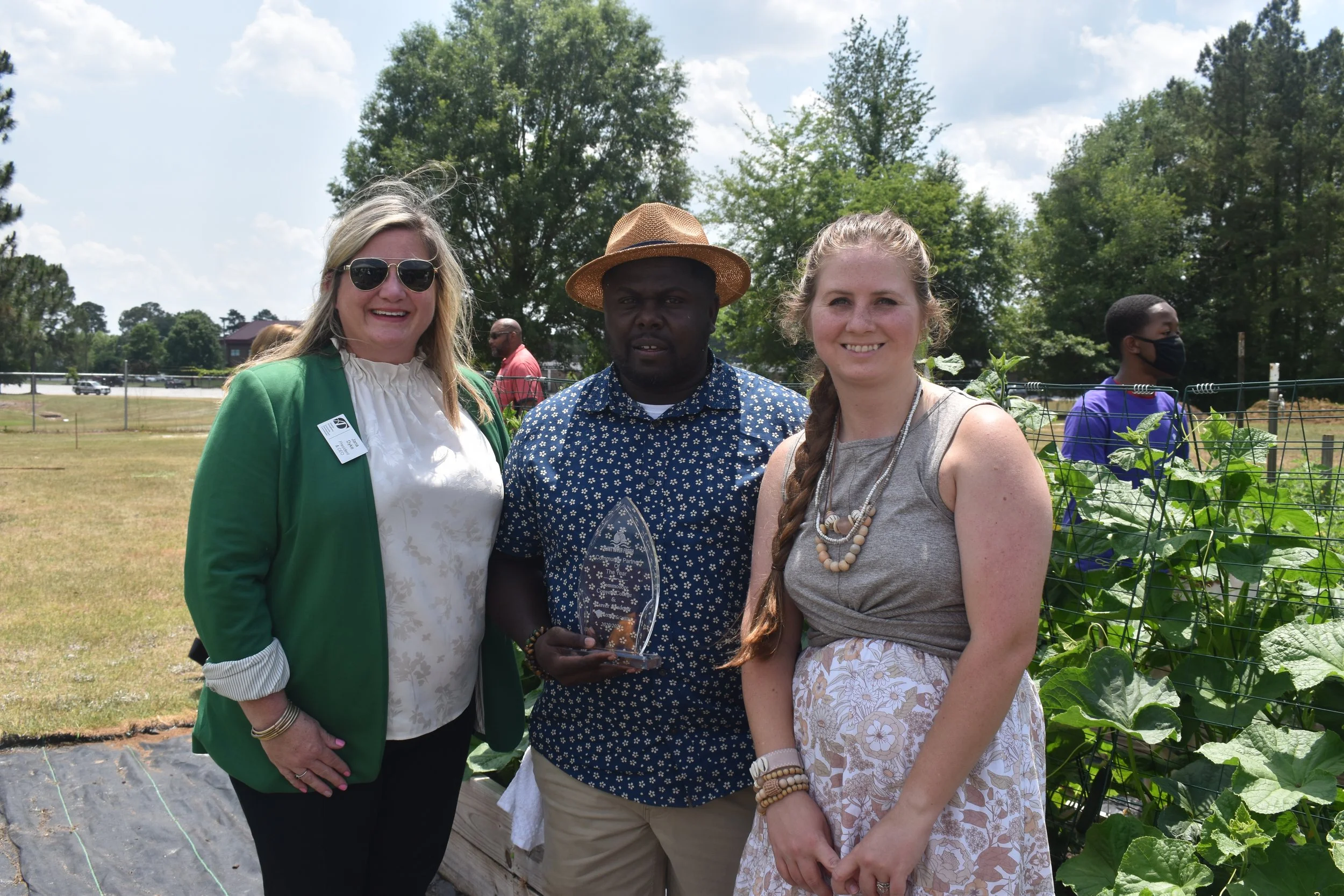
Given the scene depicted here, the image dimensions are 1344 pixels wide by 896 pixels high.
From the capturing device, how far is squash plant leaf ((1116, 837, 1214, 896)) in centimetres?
152

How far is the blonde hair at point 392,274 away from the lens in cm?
202

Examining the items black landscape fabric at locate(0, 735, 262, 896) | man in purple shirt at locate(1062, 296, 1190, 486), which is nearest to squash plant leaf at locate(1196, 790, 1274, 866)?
man in purple shirt at locate(1062, 296, 1190, 486)

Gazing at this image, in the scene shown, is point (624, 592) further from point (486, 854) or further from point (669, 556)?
point (486, 854)

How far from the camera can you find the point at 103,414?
26.9 m

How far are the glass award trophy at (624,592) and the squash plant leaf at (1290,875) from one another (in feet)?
3.61

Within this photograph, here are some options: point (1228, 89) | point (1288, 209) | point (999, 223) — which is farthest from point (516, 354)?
point (1228, 89)

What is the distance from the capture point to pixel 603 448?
1.98 meters

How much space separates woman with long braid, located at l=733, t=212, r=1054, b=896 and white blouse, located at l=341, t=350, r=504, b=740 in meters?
0.72

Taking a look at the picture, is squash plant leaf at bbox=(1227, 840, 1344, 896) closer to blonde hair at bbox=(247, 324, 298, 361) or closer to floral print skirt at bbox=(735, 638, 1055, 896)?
floral print skirt at bbox=(735, 638, 1055, 896)

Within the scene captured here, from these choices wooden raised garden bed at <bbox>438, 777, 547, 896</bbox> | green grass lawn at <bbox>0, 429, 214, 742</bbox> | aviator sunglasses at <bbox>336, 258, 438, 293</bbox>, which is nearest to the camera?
aviator sunglasses at <bbox>336, 258, 438, 293</bbox>

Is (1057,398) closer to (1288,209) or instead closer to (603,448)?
(603,448)

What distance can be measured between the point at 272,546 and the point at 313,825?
1.98 feet

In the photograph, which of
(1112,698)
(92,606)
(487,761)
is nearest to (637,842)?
(487,761)

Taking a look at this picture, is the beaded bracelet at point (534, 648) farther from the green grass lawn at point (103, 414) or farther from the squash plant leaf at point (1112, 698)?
the green grass lawn at point (103, 414)
